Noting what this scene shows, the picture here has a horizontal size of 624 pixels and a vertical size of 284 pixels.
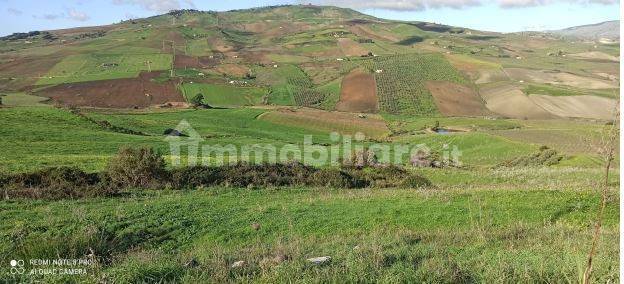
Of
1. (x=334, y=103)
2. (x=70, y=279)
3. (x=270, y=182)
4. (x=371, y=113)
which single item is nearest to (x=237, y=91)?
(x=334, y=103)

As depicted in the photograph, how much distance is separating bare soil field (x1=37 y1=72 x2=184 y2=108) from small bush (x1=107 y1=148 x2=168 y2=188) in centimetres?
7569

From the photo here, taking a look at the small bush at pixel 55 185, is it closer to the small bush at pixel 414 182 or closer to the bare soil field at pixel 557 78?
the small bush at pixel 414 182

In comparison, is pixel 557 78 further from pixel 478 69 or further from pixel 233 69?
pixel 233 69

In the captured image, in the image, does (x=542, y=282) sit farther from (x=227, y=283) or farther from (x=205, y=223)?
(x=205, y=223)

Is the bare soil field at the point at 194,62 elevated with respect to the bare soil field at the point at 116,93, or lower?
elevated

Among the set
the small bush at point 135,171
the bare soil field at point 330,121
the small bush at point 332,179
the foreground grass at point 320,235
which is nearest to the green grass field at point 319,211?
the foreground grass at point 320,235

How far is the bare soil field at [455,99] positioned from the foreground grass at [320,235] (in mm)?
88762

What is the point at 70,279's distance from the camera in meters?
6.70

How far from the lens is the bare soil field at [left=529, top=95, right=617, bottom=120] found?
105m

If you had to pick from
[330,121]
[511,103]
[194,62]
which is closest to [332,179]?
[330,121]

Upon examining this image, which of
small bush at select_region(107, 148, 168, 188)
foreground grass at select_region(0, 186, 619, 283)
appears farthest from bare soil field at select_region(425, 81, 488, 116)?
foreground grass at select_region(0, 186, 619, 283)

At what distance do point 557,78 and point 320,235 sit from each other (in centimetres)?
14499

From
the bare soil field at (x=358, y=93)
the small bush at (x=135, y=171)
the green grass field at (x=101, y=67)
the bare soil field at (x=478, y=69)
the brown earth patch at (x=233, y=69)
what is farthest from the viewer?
the brown earth patch at (x=233, y=69)

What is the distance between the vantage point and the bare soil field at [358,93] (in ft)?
358
